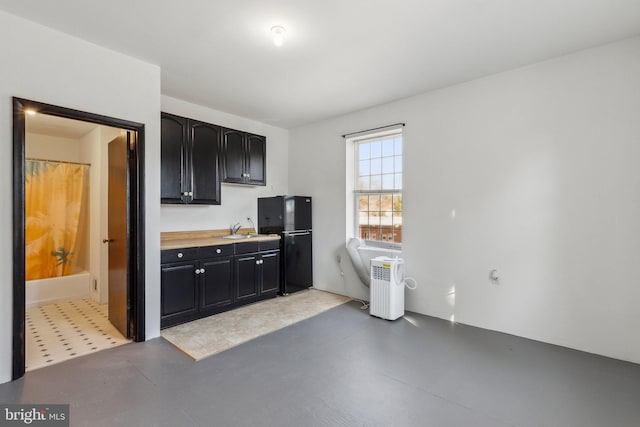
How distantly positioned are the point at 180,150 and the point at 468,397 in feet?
12.1

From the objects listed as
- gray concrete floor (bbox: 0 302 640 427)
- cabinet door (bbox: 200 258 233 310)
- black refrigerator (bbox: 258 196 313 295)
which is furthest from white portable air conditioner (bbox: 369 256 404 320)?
cabinet door (bbox: 200 258 233 310)

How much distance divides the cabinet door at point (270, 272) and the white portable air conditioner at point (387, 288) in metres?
1.44

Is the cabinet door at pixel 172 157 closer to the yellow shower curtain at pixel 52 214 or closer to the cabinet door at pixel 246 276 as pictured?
the cabinet door at pixel 246 276

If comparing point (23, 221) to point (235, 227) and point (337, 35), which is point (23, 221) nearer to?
point (235, 227)

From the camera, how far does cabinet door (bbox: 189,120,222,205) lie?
3740mm

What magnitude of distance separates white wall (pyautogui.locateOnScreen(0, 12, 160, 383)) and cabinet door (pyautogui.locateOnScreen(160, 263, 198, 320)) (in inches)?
6.3

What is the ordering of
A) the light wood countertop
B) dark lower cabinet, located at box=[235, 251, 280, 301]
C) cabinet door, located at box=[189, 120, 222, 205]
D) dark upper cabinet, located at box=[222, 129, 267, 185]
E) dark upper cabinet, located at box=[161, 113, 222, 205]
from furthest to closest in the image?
dark upper cabinet, located at box=[222, 129, 267, 185] → dark lower cabinet, located at box=[235, 251, 280, 301] → cabinet door, located at box=[189, 120, 222, 205] → dark upper cabinet, located at box=[161, 113, 222, 205] → the light wood countertop

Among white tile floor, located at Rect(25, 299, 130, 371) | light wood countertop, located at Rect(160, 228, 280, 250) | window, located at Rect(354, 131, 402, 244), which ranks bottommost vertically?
white tile floor, located at Rect(25, 299, 130, 371)

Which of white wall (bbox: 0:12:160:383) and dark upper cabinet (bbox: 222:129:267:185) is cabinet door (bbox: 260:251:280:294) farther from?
white wall (bbox: 0:12:160:383)

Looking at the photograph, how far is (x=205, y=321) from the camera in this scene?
3.39 m

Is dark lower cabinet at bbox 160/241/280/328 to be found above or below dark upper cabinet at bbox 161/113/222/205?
below

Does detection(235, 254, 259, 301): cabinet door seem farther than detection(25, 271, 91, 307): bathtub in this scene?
No

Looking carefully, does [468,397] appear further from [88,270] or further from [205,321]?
[88,270]

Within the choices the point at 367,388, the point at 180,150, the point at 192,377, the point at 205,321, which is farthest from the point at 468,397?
the point at 180,150
